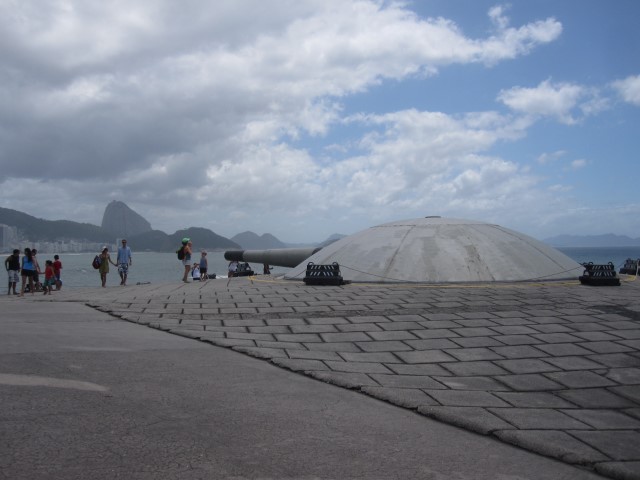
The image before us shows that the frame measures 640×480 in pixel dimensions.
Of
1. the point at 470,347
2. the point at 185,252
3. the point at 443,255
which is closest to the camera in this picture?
the point at 470,347

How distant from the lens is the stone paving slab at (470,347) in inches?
151

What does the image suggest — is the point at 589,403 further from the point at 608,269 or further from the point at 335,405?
the point at 608,269

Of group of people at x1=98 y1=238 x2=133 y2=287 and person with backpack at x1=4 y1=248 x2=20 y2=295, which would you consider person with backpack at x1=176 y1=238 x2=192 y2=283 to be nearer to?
group of people at x1=98 y1=238 x2=133 y2=287

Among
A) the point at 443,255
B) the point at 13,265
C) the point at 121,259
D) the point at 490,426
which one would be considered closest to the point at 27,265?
the point at 13,265

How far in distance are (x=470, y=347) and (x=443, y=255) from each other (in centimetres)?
778

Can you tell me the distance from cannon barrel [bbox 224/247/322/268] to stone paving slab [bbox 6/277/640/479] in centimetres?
1111

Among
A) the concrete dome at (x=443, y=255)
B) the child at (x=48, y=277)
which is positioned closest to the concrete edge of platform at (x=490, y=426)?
the concrete dome at (x=443, y=255)

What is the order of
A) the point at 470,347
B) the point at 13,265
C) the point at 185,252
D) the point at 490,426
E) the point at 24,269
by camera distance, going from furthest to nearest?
the point at 185,252
the point at 13,265
the point at 24,269
the point at 470,347
the point at 490,426

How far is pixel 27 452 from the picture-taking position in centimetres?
295

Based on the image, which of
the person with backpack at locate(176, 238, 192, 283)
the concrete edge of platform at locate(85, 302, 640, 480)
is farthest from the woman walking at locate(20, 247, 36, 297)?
the concrete edge of platform at locate(85, 302, 640, 480)

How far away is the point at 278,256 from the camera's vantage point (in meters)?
23.5

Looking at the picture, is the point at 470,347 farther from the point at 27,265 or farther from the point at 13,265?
the point at 13,265

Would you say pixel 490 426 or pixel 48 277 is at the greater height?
pixel 48 277

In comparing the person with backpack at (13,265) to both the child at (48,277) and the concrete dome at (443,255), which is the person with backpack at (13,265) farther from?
the concrete dome at (443,255)
